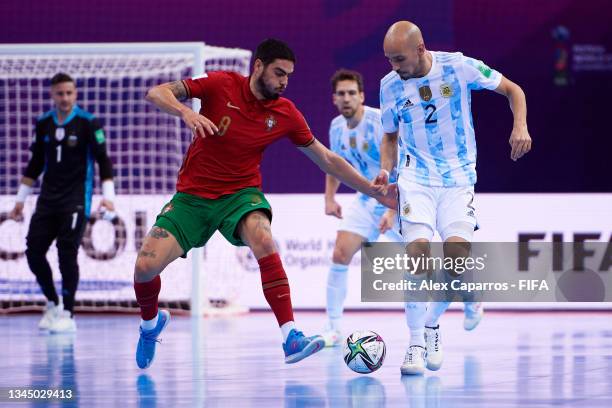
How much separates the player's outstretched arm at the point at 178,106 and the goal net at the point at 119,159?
5.31 meters

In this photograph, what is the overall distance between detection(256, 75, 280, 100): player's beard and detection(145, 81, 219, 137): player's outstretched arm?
37cm

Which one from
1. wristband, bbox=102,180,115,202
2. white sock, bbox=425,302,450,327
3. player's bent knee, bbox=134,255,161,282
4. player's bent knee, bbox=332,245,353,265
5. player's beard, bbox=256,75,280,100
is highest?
player's beard, bbox=256,75,280,100

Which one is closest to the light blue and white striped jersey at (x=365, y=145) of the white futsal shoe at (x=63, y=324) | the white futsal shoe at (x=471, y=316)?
the white futsal shoe at (x=471, y=316)

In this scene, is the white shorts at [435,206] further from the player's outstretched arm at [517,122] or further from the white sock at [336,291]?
the white sock at [336,291]

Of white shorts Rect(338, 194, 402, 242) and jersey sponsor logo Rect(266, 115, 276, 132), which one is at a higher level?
jersey sponsor logo Rect(266, 115, 276, 132)

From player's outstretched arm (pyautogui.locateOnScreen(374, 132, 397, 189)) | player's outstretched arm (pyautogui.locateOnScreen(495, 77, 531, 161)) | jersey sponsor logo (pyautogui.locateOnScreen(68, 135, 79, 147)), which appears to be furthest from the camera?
jersey sponsor logo (pyautogui.locateOnScreen(68, 135, 79, 147))

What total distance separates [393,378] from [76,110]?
4.70m

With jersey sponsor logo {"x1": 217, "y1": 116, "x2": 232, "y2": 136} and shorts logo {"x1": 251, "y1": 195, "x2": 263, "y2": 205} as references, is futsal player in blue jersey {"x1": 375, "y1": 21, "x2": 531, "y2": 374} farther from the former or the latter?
jersey sponsor logo {"x1": 217, "y1": 116, "x2": 232, "y2": 136}

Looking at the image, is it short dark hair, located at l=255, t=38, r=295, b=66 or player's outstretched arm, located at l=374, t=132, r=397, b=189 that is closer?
short dark hair, located at l=255, t=38, r=295, b=66

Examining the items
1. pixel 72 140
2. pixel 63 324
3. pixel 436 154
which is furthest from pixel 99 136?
pixel 436 154

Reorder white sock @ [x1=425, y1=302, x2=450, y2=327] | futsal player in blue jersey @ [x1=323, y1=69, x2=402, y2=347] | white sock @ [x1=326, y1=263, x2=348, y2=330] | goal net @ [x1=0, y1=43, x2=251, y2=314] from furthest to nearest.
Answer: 1. goal net @ [x1=0, y1=43, x2=251, y2=314]
2. white sock @ [x1=326, y1=263, x2=348, y2=330]
3. futsal player in blue jersey @ [x1=323, y1=69, x2=402, y2=347]
4. white sock @ [x1=425, y1=302, x2=450, y2=327]

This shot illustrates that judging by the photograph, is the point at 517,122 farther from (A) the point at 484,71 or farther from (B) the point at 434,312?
(B) the point at 434,312

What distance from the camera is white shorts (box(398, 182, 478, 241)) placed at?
6211mm

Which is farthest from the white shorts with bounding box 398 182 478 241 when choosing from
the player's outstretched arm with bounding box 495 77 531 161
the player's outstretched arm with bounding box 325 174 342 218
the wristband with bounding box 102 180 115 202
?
the wristband with bounding box 102 180 115 202
